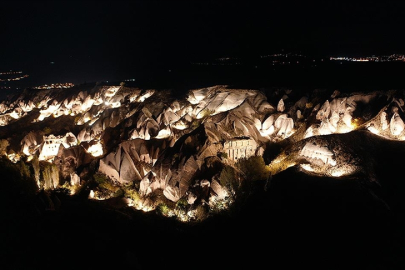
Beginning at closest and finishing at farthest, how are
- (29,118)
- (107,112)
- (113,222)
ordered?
(113,222) → (107,112) → (29,118)

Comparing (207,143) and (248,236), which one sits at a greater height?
(207,143)

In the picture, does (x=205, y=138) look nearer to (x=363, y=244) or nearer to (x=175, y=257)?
(x=175, y=257)

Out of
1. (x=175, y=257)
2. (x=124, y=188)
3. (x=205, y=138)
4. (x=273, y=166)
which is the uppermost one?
(x=205, y=138)

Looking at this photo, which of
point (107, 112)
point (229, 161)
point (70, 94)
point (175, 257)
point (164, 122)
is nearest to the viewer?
point (175, 257)

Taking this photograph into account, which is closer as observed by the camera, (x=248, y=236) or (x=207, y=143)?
(x=248, y=236)

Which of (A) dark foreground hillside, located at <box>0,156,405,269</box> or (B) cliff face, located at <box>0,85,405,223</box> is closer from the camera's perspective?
(A) dark foreground hillside, located at <box>0,156,405,269</box>

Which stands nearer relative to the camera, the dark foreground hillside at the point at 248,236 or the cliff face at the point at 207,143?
the dark foreground hillside at the point at 248,236

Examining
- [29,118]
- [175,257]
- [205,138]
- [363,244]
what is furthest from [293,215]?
[29,118]

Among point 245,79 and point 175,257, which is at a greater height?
point 245,79
